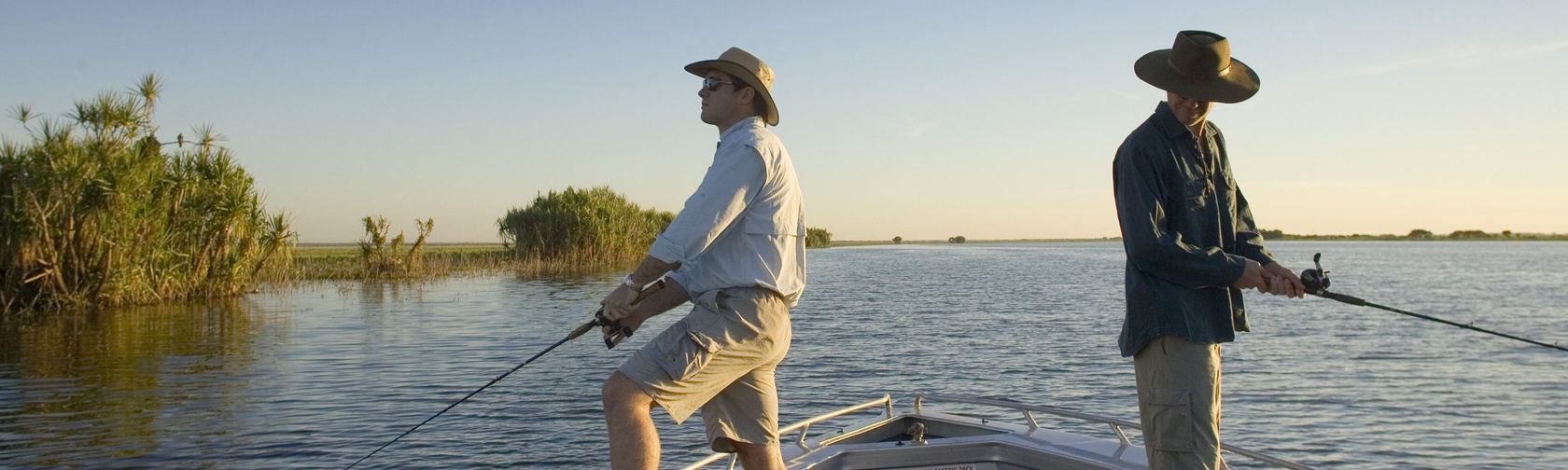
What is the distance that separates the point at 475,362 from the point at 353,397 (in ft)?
11.0

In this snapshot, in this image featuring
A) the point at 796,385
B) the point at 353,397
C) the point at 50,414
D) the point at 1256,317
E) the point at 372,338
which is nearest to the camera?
the point at 50,414

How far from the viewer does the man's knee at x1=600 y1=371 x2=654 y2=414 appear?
128 inches

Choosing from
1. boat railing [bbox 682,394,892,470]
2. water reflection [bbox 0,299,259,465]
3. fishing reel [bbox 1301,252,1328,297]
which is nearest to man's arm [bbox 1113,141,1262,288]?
fishing reel [bbox 1301,252,1328,297]

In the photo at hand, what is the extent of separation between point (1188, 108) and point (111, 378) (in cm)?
1345

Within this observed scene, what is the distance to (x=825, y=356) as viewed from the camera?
16.0 meters

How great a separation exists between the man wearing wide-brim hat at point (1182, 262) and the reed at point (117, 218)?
22422 millimetres

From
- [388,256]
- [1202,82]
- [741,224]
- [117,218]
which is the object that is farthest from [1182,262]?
[388,256]

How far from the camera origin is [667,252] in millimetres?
3227

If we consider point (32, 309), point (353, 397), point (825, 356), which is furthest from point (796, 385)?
point (32, 309)

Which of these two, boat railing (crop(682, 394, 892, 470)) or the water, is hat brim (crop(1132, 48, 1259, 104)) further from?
the water

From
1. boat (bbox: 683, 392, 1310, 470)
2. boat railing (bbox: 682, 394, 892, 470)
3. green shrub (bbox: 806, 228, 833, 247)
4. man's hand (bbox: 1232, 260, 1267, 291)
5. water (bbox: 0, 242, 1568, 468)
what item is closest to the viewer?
man's hand (bbox: 1232, 260, 1267, 291)

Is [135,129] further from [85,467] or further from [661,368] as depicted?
[661,368]

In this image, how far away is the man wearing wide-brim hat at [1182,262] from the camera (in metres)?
3.19

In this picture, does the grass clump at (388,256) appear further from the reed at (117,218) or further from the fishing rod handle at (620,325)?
the fishing rod handle at (620,325)
